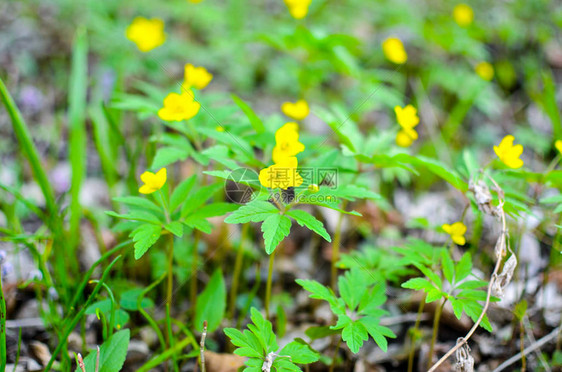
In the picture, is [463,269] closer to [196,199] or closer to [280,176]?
[280,176]

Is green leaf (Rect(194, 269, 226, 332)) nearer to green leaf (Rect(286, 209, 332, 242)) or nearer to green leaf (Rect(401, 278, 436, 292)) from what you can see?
green leaf (Rect(286, 209, 332, 242))

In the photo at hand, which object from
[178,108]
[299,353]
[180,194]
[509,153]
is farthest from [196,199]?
[509,153]

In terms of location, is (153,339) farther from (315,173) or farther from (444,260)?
(444,260)

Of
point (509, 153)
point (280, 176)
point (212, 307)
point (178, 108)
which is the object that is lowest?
point (212, 307)

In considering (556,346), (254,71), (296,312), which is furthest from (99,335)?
(254,71)

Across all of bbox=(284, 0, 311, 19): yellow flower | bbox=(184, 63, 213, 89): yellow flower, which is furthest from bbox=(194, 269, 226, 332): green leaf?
bbox=(284, 0, 311, 19): yellow flower

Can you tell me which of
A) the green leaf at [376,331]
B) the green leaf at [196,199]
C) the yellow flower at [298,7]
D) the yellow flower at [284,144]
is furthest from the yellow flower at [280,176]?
the yellow flower at [298,7]
